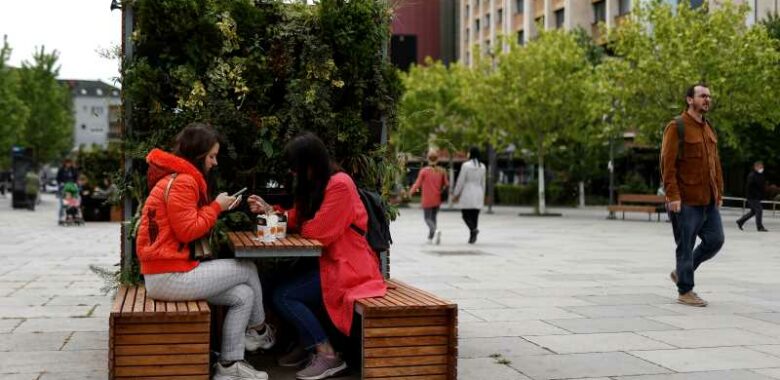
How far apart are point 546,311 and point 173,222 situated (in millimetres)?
4040

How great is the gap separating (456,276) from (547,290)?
1645 mm

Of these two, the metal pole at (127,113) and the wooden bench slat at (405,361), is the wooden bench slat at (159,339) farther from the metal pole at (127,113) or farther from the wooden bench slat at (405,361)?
the metal pole at (127,113)

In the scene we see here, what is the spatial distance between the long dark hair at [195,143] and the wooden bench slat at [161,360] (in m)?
1.11

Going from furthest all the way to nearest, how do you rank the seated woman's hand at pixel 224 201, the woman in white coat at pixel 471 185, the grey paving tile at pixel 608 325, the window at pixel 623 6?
1. the window at pixel 623 6
2. the woman in white coat at pixel 471 185
3. the grey paving tile at pixel 608 325
4. the seated woman's hand at pixel 224 201

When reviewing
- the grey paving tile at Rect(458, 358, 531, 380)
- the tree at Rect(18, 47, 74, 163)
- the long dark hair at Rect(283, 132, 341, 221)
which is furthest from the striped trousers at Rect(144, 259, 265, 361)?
the tree at Rect(18, 47, 74, 163)

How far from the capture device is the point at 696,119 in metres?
7.83

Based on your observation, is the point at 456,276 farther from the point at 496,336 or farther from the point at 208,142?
the point at 208,142

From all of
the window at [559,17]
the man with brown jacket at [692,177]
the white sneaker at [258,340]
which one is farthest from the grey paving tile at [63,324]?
the window at [559,17]

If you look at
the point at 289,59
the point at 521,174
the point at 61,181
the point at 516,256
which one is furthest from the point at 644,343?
the point at 521,174

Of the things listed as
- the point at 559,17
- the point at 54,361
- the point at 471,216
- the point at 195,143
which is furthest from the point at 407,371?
the point at 559,17

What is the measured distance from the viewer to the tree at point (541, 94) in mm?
31281

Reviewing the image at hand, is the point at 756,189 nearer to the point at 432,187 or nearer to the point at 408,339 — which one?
the point at 432,187

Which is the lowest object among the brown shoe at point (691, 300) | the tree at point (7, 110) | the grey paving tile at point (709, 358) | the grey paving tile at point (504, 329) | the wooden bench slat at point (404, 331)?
the grey paving tile at point (504, 329)

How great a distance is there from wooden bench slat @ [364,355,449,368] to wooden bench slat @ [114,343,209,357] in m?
0.90
